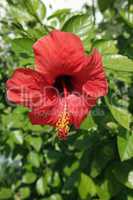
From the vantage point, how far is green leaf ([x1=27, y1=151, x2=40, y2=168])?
2.09m

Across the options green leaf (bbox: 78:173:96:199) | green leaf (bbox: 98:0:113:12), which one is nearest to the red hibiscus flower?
green leaf (bbox: 78:173:96:199)

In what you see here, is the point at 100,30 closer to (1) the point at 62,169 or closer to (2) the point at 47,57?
(1) the point at 62,169

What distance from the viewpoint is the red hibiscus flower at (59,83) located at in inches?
45.1

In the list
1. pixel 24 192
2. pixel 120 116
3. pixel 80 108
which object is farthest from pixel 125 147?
pixel 24 192

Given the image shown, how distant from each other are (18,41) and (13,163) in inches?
53.0

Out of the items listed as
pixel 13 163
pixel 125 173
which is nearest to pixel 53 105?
pixel 125 173

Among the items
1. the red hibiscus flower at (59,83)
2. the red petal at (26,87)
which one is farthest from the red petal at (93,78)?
the red petal at (26,87)

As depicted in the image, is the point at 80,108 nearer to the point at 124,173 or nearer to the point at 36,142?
the point at 124,173

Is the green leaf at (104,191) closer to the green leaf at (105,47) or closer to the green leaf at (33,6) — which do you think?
the green leaf at (105,47)

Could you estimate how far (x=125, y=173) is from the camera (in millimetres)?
1579

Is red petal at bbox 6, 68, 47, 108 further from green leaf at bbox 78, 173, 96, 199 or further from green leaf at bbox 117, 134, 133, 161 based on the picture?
green leaf at bbox 78, 173, 96, 199

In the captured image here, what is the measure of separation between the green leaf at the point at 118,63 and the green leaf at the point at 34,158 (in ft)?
2.88

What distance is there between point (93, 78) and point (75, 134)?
523 millimetres

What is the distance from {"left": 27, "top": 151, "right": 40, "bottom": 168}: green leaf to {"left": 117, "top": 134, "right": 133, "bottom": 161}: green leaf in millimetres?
711
